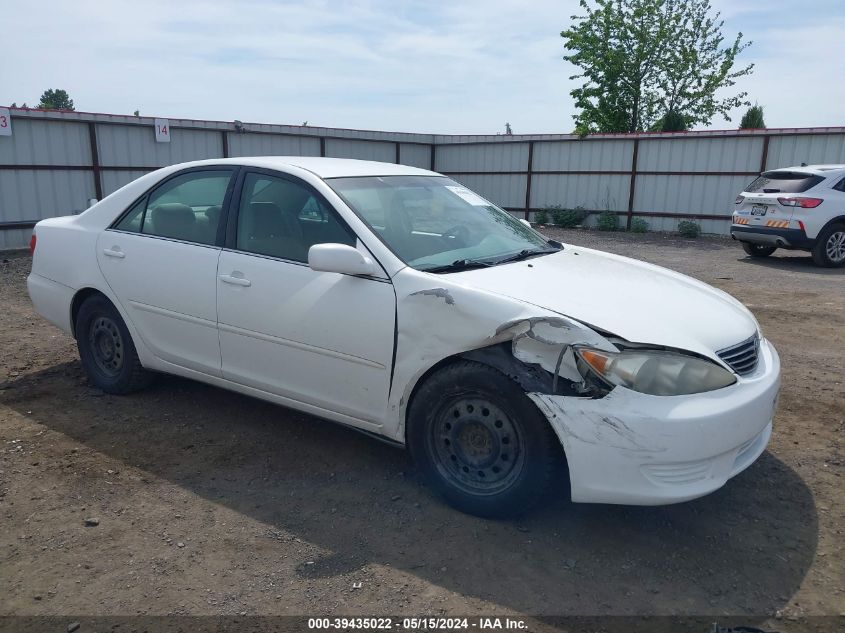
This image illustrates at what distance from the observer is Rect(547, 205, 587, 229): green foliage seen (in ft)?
62.2

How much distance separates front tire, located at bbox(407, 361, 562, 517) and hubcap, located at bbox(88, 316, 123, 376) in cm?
247

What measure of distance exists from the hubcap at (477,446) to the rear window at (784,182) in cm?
1051

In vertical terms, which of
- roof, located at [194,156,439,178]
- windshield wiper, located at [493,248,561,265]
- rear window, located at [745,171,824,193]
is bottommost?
windshield wiper, located at [493,248,561,265]

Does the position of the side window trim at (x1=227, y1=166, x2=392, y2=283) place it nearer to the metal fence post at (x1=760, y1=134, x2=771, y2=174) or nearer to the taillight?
the taillight

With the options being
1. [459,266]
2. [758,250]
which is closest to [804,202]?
[758,250]

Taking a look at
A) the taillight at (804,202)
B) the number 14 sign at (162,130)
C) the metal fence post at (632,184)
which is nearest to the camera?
the taillight at (804,202)

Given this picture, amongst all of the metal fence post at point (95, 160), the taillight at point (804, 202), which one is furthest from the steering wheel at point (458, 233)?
the metal fence post at point (95, 160)

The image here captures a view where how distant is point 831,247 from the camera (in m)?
11.5

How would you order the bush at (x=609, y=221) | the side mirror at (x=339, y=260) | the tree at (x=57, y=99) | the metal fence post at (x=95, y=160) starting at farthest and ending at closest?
the tree at (x=57, y=99) < the bush at (x=609, y=221) < the metal fence post at (x=95, y=160) < the side mirror at (x=339, y=260)

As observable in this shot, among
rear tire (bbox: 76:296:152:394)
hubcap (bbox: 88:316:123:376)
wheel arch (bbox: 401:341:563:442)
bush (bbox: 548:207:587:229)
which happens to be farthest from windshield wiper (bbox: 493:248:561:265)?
bush (bbox: 548:207:587:229)

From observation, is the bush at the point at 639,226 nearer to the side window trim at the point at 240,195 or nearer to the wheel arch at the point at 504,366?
the side window trim at the point at 240,195

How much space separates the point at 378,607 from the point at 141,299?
266 cm

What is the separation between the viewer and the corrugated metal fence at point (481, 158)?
1338 centimetres

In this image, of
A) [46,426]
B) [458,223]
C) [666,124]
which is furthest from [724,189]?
[46,426]
